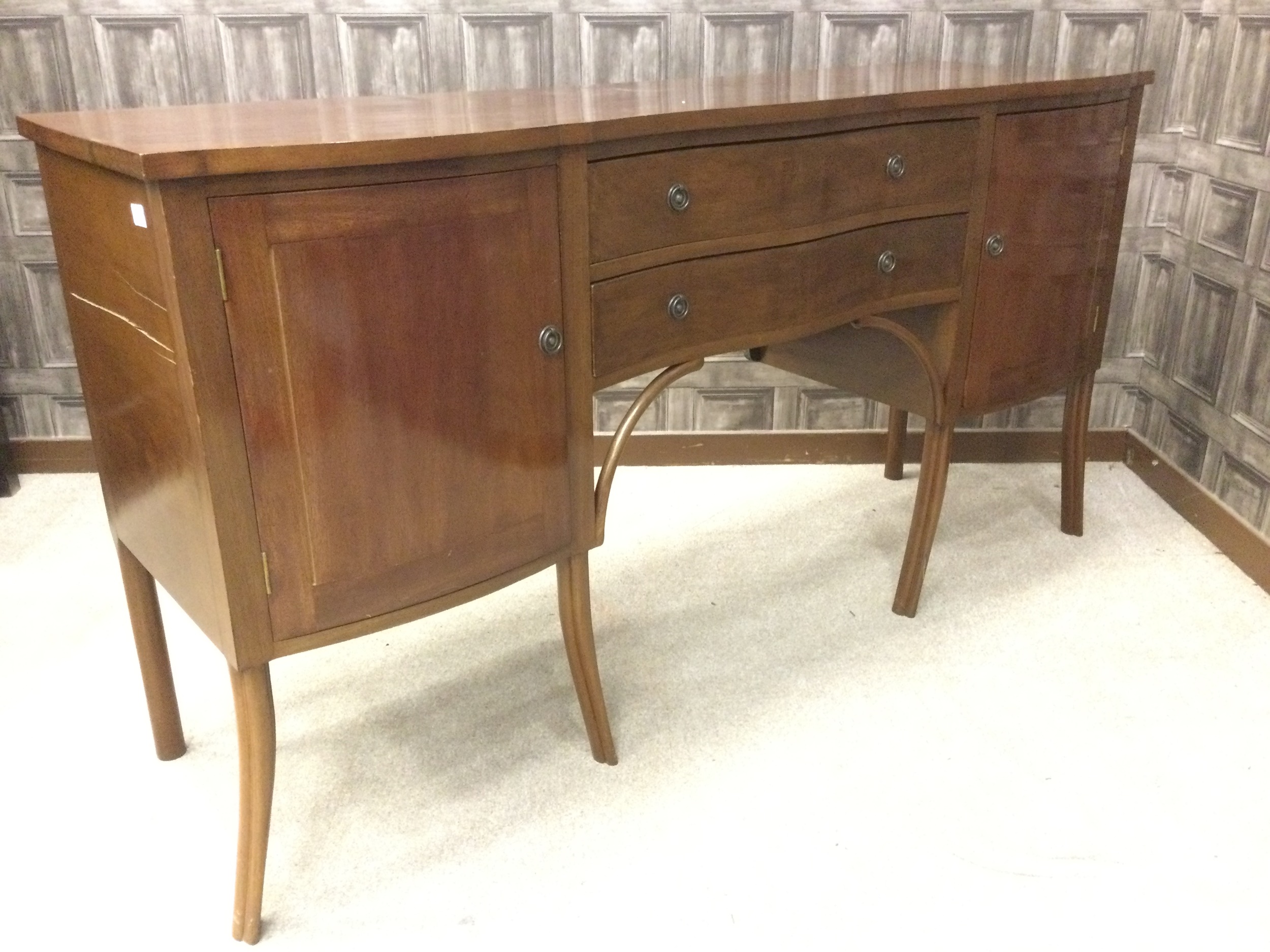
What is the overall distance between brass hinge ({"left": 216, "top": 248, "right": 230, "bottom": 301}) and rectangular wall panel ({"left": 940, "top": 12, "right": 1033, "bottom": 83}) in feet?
5.84

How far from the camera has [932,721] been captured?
1.75m

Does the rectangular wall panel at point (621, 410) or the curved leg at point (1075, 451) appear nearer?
the curved leg at point (1075, 451)

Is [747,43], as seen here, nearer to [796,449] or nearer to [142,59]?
[796,449]

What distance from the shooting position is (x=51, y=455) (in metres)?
2.66

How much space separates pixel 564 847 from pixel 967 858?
53 centimetres

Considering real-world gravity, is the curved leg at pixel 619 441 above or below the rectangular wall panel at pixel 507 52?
below

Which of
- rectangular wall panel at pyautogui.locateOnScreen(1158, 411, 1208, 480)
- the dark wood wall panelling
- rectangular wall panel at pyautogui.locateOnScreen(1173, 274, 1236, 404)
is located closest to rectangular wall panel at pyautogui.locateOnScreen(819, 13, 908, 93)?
the dark wood wall panelling

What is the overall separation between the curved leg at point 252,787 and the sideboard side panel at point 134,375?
63 millimetres

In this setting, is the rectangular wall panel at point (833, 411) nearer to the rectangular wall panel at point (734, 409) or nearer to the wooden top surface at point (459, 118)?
the rectangular wall panel at point (734, 409)

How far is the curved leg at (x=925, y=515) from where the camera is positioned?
199 cm

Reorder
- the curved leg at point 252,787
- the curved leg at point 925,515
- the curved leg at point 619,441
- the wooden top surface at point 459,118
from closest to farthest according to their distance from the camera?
1. the wooden top surface at point 459,118
2. the curved leg at point 252,787
3. the curved leg at point 619,441
4. the curved leg at point 925,515

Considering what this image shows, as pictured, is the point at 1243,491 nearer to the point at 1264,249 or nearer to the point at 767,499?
the point at 1264,249

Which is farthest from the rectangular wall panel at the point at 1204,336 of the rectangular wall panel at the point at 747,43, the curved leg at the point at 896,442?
the rectangular wall panel at the point at 747,43

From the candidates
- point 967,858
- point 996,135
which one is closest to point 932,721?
point 967,858
